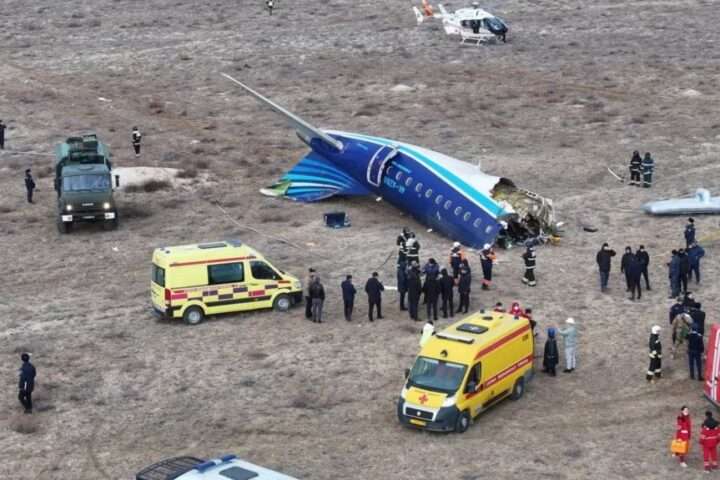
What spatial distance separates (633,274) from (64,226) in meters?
17.9

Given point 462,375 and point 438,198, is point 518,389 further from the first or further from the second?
point 438,198

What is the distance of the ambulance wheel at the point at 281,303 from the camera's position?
115 ft

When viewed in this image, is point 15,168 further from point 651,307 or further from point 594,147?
point 651,307

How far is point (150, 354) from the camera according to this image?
32594 mm

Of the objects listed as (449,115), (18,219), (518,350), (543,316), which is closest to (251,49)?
(449,115)

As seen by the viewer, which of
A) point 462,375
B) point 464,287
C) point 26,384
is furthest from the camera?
point 464,287

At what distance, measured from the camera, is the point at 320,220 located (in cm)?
4356

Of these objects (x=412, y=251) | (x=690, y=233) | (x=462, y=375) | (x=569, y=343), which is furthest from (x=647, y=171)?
(x=462, y=375)

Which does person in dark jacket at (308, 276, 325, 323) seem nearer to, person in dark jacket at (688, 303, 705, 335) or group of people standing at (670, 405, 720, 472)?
person in dark jacket at (688, 303, 705, 335)

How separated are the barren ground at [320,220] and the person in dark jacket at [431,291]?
0.70 meters

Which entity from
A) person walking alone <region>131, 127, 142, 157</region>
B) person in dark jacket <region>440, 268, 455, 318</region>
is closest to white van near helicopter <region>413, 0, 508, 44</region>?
person walking alone <region>131, 127, 142, 157</region>

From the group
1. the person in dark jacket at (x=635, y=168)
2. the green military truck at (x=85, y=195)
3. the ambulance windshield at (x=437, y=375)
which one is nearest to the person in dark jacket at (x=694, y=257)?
the person in dark jacket at (x=635, y=168)

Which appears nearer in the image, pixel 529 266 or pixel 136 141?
pixel 529 266

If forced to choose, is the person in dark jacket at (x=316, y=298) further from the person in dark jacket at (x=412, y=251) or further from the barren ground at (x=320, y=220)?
the person in dark jacket at (x=412, y=251)
